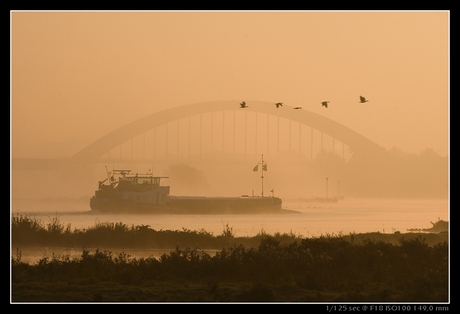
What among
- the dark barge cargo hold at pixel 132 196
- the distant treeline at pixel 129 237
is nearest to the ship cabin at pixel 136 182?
the dark barge cargo hold at pixel 132 196

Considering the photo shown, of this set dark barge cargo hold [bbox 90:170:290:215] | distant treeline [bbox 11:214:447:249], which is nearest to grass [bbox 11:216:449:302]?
distant treeline [bbox 11:214:447:249]

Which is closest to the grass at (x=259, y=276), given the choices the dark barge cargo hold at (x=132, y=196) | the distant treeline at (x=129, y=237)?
the distant treeline at (x=129, y=237)

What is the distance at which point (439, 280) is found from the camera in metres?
17.8

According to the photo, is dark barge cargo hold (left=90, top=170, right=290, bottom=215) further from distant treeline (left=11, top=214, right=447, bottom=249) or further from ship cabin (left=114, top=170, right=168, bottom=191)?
distant treeline (left=11, top=214, right=447, bottom=249)

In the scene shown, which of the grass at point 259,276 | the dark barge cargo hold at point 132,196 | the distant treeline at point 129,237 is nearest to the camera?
the grass at point 259,276

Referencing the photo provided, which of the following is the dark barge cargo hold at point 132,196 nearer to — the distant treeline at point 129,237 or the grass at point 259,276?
the distant treeline at point 129,237

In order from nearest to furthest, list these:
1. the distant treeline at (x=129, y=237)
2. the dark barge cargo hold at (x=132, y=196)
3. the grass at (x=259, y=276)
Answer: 1. the grass at (x=259, y=276)
2. the distant treeline at (x=129, y=237)
3. the dark barge cargo hold at (x=132, y=196)

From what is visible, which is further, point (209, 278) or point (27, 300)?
point (209, 278)

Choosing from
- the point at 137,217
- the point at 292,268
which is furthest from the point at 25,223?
the point at 137,217

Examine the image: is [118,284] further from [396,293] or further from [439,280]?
[439,280]

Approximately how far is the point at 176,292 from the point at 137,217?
28266mm

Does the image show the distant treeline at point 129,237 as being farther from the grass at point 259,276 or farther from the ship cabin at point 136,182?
the ship cabin at point 136,182

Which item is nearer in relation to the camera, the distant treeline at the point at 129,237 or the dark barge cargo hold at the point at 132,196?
the distant treeline at the point at 129,237

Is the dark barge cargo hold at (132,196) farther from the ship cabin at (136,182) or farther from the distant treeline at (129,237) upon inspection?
the distant treeline at (129,237)
